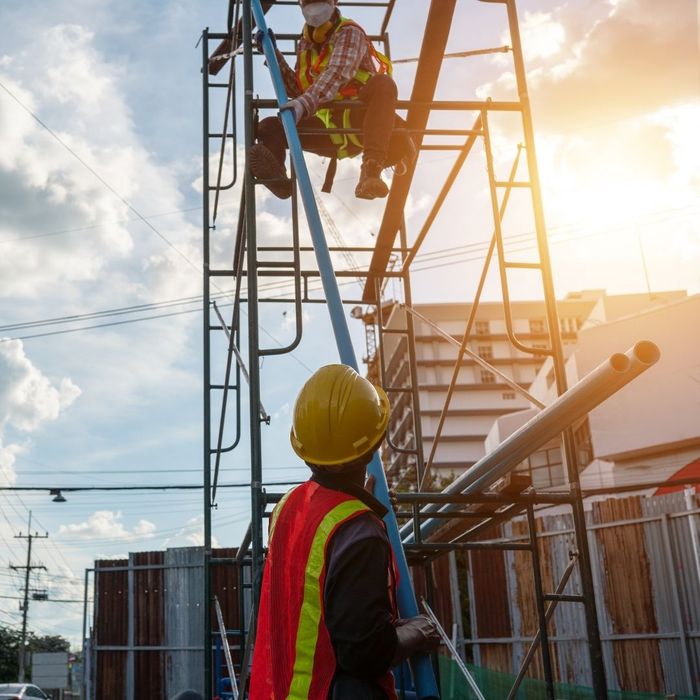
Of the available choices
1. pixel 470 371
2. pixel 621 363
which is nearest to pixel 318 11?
pixel 621 363

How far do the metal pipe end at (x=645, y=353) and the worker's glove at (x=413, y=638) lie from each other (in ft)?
3.63

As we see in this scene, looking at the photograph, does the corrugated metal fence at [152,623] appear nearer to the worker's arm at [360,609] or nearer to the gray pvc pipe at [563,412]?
the gray pvc pipe at [563,412]

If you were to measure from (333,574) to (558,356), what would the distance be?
9.47ft

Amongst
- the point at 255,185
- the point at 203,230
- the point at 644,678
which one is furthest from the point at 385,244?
the point at 644,678

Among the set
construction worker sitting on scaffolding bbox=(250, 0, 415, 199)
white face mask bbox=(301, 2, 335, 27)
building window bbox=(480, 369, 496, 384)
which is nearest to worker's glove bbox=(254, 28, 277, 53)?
construction worker sitting on scaffolding bbox=(250, 0, 415, 199)

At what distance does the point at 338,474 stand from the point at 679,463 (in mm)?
28875

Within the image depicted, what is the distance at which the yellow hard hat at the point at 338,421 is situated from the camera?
2.41m

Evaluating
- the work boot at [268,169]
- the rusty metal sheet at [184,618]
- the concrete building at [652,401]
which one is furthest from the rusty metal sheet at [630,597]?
the concrete building at [652,401]

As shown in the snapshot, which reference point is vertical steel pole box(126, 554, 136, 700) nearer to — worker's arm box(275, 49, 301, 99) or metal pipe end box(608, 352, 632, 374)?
worker's arm box(275, 49, 301, 99)

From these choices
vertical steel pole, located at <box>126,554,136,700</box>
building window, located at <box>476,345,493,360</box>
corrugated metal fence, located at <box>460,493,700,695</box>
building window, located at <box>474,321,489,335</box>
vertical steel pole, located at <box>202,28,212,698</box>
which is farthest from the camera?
building window, located at <box>476,345,493,360</box>

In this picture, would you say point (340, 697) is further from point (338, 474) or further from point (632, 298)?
point (632, 298)

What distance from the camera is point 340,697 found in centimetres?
213

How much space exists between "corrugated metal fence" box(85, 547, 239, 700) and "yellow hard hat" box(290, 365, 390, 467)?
14055 mm

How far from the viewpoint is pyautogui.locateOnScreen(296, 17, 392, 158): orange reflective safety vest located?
18.0ft
